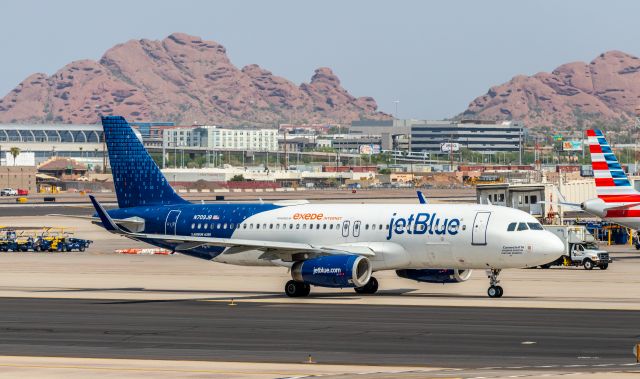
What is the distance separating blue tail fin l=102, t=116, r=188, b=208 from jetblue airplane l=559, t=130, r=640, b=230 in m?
32.2

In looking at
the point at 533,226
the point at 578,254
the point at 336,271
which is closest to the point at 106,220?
the point at 336,271

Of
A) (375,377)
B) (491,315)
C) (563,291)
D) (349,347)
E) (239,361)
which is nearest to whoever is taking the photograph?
(375,377)

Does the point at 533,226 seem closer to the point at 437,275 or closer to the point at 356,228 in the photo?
the point at 437,275

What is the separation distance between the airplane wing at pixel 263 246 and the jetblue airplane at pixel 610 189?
3190 centimetres

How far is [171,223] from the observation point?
63312 mm

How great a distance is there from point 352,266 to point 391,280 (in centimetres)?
1328

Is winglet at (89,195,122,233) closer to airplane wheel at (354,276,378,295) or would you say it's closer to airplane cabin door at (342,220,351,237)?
airplane cabin door at (342,220,351,237)

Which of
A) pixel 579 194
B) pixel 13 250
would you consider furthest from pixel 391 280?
pixel 579 194

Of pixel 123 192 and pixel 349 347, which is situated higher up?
pixel 123 192

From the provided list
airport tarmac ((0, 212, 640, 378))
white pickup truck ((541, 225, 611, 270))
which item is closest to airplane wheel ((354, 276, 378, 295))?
airport tarmac ((0, 212, 640, 378))

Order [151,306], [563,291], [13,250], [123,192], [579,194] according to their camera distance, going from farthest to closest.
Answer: [579,194] < [13,250] < [123,192] < [563,291] < [151,306]

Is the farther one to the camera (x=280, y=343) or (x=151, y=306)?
(x=151, y=306)

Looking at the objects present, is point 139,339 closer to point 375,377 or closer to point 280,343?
point 280,343

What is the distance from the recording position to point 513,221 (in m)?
55.5
